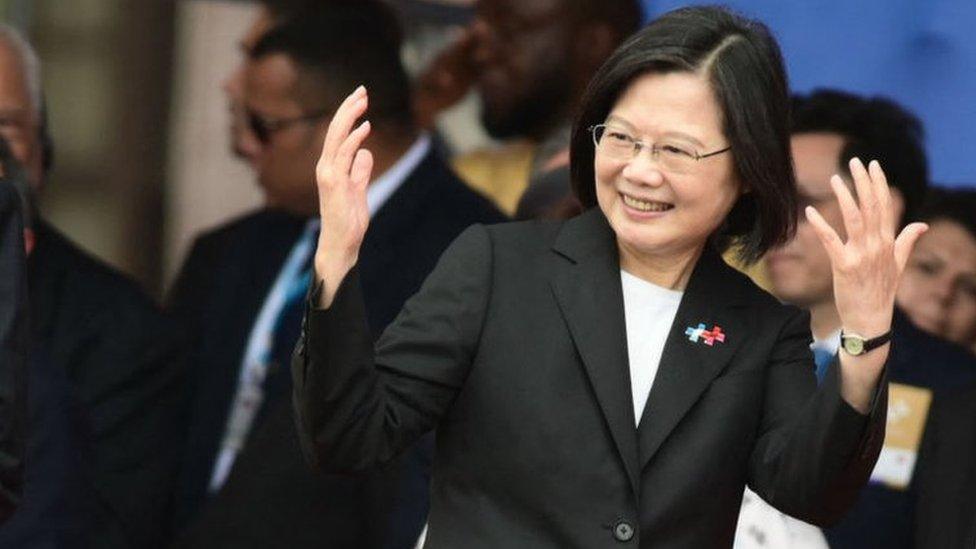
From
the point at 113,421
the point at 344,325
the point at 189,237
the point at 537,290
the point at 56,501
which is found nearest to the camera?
the point at 344,325

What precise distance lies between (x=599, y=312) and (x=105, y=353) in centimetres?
244

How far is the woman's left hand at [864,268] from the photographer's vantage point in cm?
315

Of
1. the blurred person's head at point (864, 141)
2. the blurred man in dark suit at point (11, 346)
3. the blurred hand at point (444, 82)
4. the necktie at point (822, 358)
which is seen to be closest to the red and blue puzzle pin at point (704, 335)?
the blurred man in dark suit at point (11, 346)

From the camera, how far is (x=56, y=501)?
448 cm

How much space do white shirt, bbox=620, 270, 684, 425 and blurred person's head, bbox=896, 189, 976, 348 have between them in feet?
7.19

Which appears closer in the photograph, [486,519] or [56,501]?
[486,519]

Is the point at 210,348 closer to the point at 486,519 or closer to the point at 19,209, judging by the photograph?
the point at 19,209

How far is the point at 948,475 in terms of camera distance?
4543 millimetres

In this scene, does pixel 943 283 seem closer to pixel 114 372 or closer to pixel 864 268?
pixel 114 372

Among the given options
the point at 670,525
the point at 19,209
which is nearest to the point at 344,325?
the point at 670,525

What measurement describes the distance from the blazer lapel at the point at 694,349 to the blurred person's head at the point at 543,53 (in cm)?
240

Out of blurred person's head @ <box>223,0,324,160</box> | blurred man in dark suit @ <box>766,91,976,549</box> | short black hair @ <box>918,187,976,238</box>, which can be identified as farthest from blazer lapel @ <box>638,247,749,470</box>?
blurred person's head @ <box>223,0,324,160</box>

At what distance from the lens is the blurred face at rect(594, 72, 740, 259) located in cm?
327

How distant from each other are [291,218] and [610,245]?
9.36 feet
